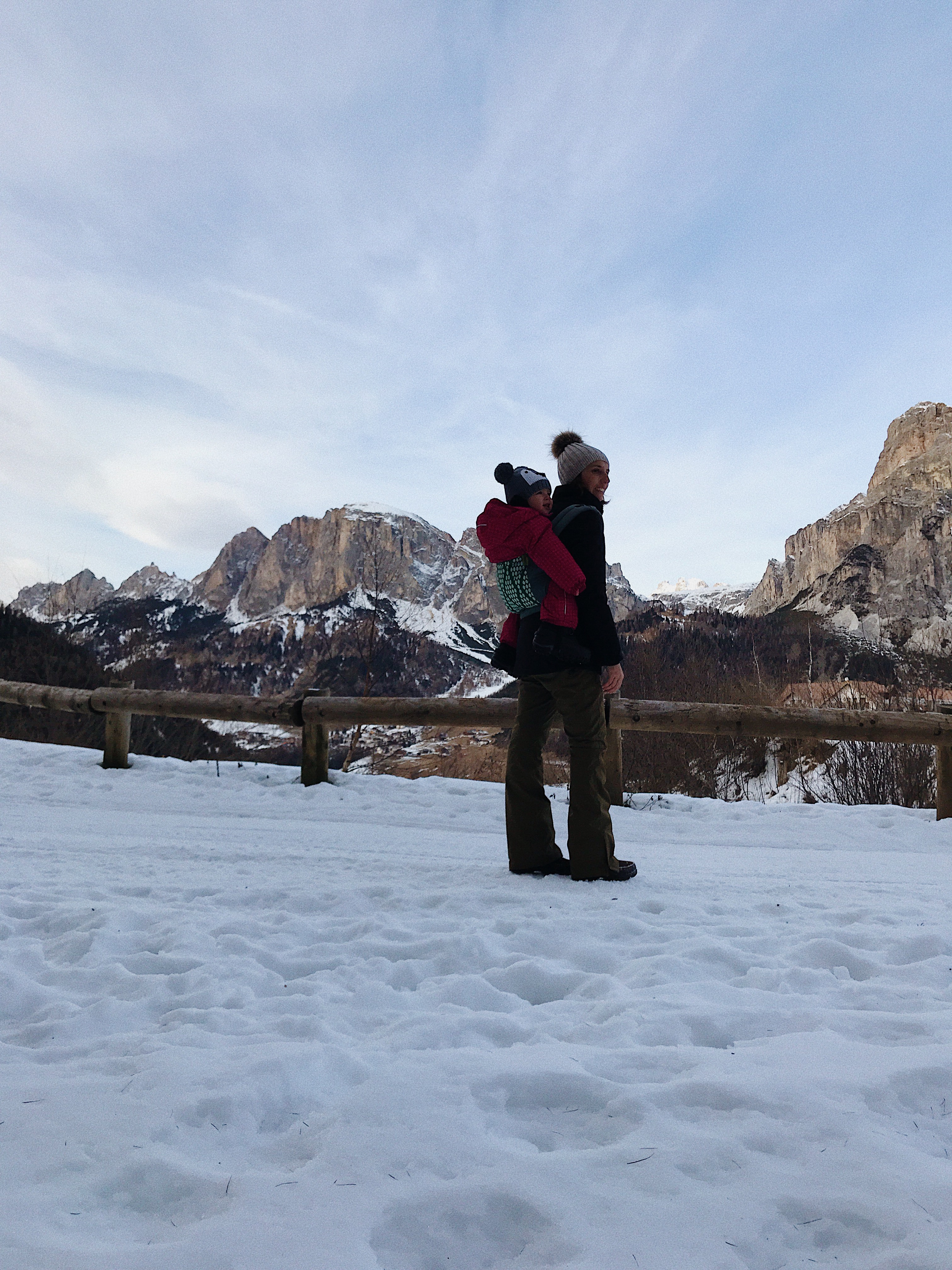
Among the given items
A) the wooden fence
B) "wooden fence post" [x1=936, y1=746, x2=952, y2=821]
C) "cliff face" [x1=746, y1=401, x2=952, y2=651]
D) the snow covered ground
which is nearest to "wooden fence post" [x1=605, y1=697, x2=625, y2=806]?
the wooden fence

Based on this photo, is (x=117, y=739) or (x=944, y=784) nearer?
(x=944, y=784)

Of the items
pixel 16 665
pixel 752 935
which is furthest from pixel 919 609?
pixel 752 935

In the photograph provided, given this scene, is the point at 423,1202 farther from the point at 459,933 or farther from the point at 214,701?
the point at 214,701

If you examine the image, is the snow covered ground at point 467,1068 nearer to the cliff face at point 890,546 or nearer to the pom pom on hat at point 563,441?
the pom pom on hat at point 563,441

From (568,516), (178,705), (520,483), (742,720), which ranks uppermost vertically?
(520,483)

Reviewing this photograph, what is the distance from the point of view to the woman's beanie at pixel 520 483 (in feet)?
11.1

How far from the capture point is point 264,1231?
107 cm

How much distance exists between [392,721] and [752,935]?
3931 millimetres

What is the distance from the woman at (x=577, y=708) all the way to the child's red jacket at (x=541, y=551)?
0.33 ft

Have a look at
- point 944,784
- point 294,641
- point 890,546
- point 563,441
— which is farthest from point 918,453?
point 563,441

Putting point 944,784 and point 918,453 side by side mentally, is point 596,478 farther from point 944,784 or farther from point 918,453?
point 918,453

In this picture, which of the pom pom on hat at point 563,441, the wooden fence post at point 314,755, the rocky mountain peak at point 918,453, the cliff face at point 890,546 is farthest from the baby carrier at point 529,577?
the rocky mountain peak at point 918,453

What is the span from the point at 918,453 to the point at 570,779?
149 metres

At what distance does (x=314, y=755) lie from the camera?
618cm
